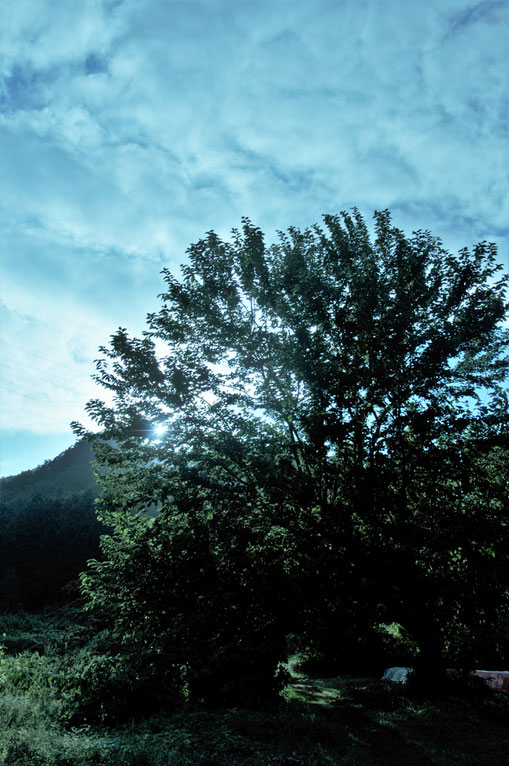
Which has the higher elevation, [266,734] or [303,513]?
[303,513]

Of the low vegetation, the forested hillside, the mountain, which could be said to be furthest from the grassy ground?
the mountain

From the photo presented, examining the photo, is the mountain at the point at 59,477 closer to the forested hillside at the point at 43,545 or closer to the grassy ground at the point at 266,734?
the forested hillside at the point at 43,545

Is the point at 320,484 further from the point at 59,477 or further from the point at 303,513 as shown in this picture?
the point at 59,477

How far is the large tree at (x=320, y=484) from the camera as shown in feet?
31.2

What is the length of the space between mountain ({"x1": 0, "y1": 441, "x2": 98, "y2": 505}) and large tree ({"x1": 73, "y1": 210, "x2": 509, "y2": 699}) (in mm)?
23260

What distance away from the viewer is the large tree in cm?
951

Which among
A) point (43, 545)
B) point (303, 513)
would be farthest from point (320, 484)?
point (43, 545)

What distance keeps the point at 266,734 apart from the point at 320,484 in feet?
17.5

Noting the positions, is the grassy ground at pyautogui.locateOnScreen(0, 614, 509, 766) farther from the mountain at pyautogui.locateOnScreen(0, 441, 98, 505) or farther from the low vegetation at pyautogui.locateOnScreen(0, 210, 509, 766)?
the mountain at pyautogui.locateOnScreen(0, 441, 98, 505)

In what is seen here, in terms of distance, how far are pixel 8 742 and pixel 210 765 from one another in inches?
118

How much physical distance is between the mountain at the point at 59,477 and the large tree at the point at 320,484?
2326 centimetres

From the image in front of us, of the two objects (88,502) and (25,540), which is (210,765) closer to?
(25,540)

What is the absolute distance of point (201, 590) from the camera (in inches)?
377

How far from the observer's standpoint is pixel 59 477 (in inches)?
1367
